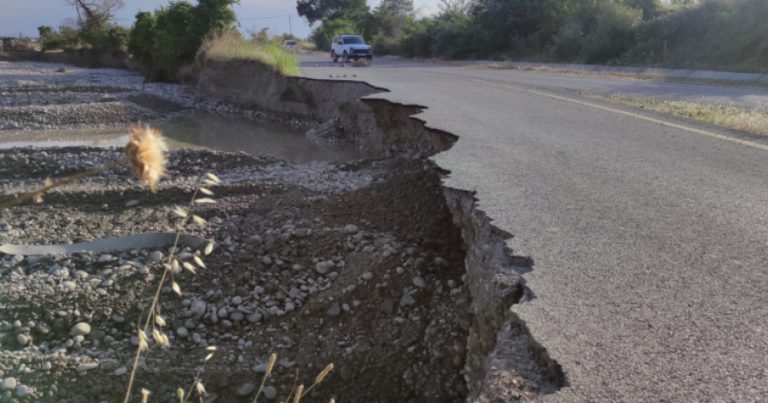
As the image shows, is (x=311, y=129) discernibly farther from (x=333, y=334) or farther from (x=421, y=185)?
Answer: (x=333, y=334)

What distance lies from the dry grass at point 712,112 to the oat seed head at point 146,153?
326 inches

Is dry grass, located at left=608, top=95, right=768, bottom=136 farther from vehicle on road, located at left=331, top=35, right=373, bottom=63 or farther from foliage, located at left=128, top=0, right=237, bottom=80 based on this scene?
→ foliage, located at left=128, top=0, right=237, bottom=80

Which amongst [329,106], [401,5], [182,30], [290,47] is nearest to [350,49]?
[290,47]

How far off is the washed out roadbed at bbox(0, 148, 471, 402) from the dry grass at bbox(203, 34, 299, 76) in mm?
13364

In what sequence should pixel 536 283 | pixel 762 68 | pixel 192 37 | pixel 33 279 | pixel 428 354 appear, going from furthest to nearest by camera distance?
pixel 192 37 < pixel 762 68 < pixel 33 279 < pixel 428 354 < pixel 536 283

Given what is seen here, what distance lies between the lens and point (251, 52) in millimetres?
22797

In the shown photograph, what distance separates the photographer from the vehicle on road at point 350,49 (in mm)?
31062

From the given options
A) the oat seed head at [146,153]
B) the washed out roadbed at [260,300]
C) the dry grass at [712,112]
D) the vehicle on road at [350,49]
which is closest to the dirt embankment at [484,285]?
the washed out roadbed at [260,300]

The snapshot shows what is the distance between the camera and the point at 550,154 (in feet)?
22.0

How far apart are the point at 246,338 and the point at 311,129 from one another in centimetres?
1234

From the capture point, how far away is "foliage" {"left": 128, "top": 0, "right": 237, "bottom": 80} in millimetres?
28062

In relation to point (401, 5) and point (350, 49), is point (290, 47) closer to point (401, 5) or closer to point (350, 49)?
point (350, 49)

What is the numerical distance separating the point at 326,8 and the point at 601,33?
61.9 meters

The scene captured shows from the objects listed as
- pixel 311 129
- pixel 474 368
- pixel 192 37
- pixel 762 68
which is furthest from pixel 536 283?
pixel 192 37
